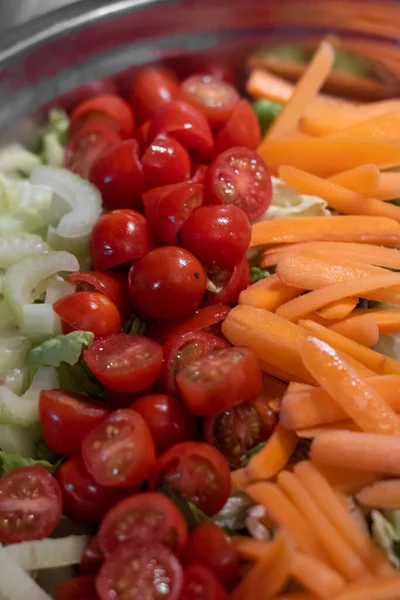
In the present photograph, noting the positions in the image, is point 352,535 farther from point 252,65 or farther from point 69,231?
point 252,65

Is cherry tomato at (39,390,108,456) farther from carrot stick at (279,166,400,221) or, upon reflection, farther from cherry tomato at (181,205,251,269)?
carrot stick at (279,166,400,221)

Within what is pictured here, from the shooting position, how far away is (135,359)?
5.74ft

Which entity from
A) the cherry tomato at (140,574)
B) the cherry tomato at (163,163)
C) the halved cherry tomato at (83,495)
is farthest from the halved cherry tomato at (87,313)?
the cherry tomato at (140,574)

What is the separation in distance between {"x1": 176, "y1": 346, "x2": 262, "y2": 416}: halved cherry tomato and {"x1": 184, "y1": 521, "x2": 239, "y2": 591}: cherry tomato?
32 cm

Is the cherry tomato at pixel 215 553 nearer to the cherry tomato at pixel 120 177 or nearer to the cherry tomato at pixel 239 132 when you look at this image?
the cherry tomato at pixel 120 177

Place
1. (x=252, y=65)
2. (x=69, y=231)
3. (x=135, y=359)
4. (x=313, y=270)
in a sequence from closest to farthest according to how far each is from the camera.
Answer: (x=135, y=359), (x=313, y=270), (x=69, y=231), (x=252, y=65)

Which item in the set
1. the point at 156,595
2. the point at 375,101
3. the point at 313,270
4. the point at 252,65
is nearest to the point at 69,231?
the point at 313,270

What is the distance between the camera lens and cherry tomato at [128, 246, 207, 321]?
1847mm

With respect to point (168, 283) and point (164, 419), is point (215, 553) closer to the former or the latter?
point (164, 419)

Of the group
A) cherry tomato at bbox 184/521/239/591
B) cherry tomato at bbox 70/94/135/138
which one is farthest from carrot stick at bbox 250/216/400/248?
cherry tomato at bbox 184/521/239/591

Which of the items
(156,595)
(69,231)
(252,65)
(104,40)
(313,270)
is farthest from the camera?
(252,65)

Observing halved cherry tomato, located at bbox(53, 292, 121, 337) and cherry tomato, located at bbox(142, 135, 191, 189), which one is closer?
halved cherry tomato, located at bbox(53, 292, 121, 337)

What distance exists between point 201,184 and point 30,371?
0.87m

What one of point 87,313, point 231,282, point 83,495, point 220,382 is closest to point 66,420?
point 83,495
